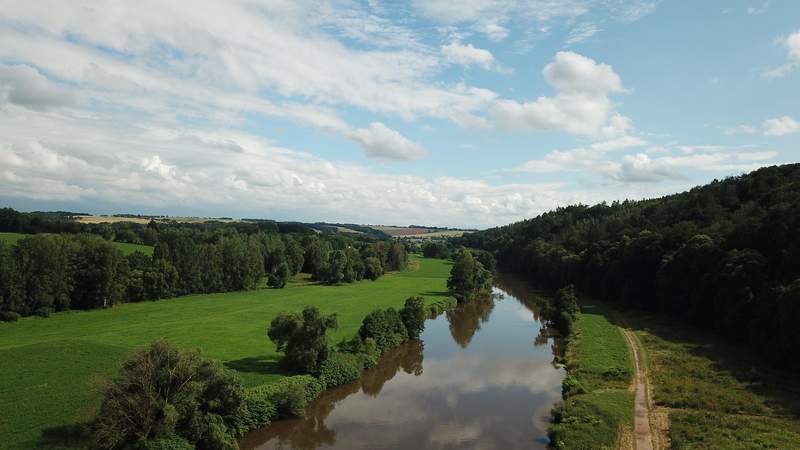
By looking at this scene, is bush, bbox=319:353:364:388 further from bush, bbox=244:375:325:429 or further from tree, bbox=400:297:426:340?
tree, bbox=400:297:426:340

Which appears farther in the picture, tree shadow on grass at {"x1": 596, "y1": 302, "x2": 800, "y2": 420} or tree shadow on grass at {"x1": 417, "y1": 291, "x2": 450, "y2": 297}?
tree shadow on grass at {"x1": 417, "y1": 291, "x2": 450, "y2": 297}

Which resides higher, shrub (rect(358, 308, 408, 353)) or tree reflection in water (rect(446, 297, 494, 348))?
shrub (rect(358, 308, 408, 353))

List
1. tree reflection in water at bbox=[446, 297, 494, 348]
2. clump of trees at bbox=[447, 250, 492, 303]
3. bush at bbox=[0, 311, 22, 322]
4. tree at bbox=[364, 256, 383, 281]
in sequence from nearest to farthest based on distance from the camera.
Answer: bush at bbox=[0, 311, 22, 322], tree reflection in water at bbox=[446, 297, 494, 348], clump of trees at bbox=[447, 250, 492, 303], tree at bbox=[364, 256, 383, 281]

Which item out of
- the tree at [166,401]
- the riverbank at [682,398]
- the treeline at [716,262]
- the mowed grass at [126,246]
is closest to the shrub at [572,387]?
the riverbank at [682,398]

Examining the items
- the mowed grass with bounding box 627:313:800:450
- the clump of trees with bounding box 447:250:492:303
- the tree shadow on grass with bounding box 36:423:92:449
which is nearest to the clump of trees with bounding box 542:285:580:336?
the mowed grass with bounding box 627:313:800:450

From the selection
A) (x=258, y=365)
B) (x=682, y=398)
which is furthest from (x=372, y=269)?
(x=682, y=398)

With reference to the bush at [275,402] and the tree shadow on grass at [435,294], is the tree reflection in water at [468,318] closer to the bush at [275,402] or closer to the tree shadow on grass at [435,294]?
the tree shadow on grass at [435,294]
